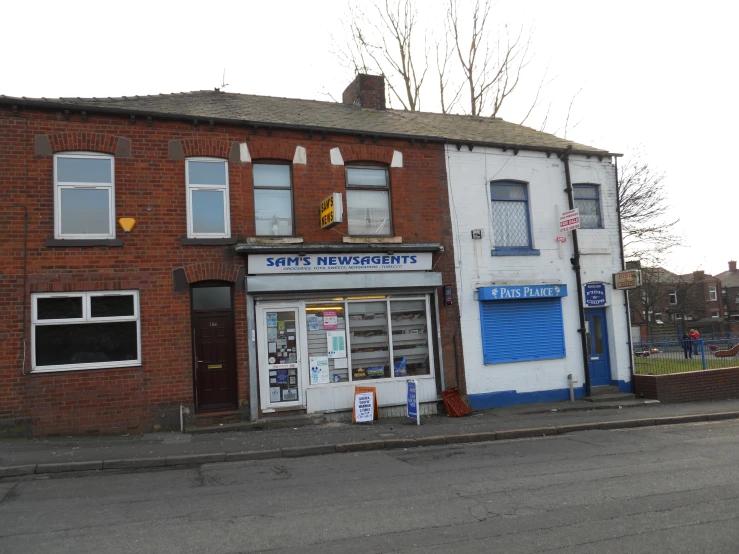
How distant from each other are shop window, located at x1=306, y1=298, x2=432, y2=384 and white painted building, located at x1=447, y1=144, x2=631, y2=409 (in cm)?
116

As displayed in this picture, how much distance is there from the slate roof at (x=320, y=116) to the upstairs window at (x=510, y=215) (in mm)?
1089

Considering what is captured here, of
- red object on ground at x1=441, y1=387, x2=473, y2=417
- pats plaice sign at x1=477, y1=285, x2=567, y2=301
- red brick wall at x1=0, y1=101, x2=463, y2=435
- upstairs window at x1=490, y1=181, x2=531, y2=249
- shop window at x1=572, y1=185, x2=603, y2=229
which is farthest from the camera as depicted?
shop window at x1=572, y1=185, x2=603, y2=229

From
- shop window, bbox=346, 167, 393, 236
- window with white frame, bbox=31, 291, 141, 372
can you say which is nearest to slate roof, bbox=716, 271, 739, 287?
shop window, bbox=346, 167, 393, 236

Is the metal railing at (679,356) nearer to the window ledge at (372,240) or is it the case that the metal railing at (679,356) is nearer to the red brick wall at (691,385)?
the red brick wall at (691,385)

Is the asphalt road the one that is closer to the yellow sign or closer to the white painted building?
the white painted building

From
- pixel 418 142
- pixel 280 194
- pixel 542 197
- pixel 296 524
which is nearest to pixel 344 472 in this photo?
pixel 296 524

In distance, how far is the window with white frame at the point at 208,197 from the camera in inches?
473

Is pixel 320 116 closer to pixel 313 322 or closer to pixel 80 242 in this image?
pixel 313 322

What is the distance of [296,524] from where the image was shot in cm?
596

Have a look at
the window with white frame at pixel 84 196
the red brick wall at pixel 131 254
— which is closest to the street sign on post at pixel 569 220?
the red brick wall at pixel 131 254

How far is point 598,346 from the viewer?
15523mm

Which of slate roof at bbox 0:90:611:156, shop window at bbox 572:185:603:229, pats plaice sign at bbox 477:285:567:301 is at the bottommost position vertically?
pats plaice sign at bbox 477:285:567:301

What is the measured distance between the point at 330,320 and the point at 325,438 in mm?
3039

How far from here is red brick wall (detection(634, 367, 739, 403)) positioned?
14.8 metres
